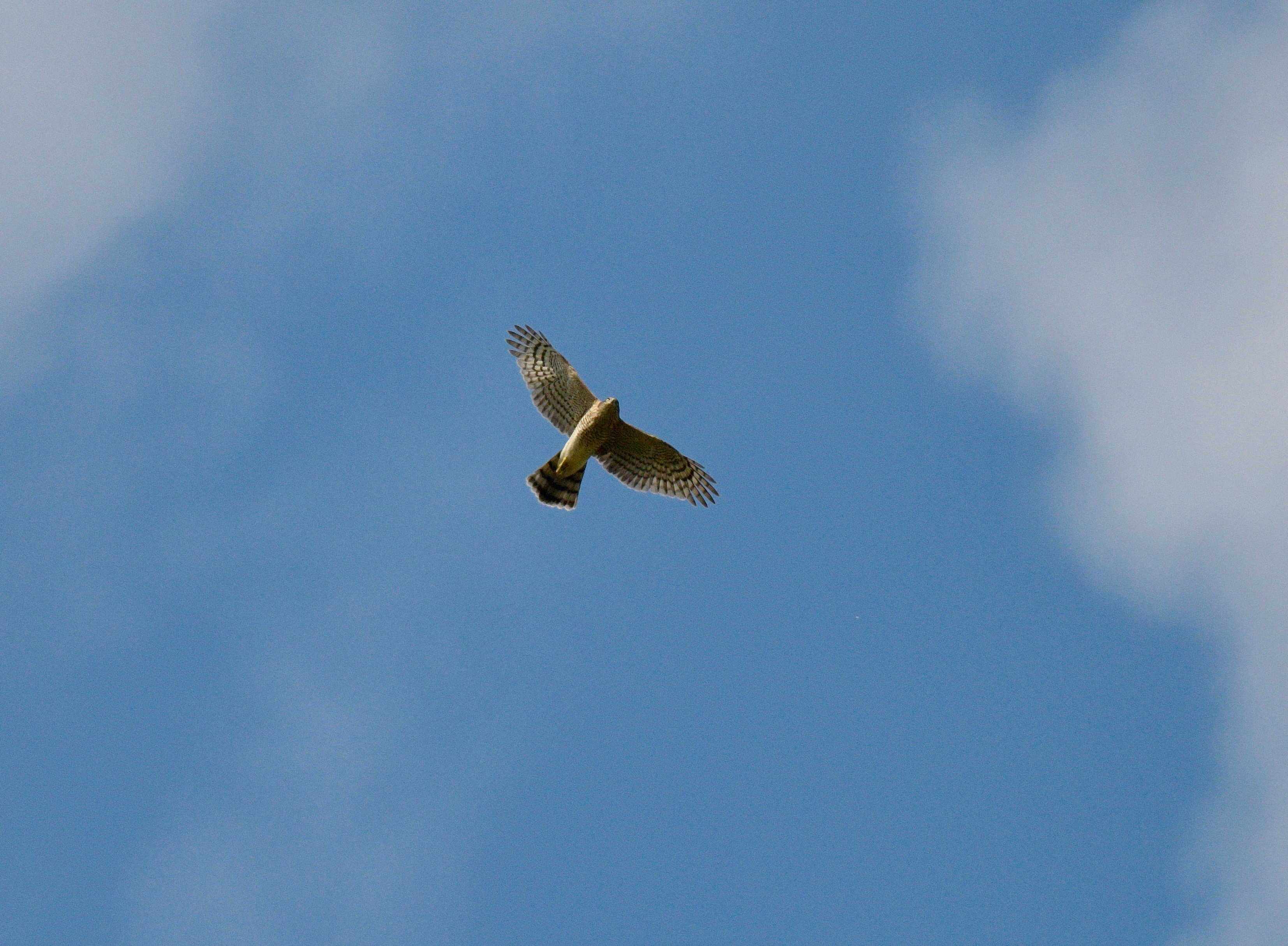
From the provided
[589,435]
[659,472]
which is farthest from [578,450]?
[659,472]

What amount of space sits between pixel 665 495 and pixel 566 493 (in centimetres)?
164

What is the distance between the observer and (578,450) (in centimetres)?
1683

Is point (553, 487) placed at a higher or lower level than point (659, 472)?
lower

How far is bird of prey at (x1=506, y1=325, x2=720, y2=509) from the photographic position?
17.0m

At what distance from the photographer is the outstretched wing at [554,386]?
17.3 m

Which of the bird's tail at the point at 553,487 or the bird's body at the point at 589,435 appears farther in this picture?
the bird's tail at the point at 553,487

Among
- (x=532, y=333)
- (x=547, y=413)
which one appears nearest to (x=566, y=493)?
(x=547, y=413)

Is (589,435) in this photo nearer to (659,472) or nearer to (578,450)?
(578,450)

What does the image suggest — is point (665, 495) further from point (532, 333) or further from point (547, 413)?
point (532, 333)

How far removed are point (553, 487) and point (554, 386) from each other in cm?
163

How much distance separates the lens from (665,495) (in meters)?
17.7

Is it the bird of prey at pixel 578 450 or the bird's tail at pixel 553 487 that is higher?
the bird of prey at pixel 578 450

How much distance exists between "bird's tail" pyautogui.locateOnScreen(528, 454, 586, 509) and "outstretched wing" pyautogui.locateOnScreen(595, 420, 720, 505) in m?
0.64

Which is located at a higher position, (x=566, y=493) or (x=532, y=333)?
(x=532, y=333)
